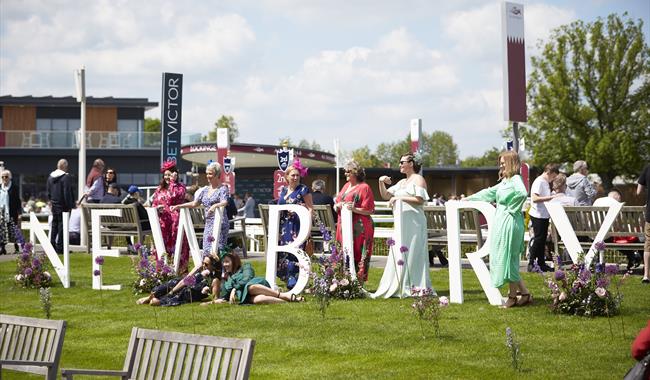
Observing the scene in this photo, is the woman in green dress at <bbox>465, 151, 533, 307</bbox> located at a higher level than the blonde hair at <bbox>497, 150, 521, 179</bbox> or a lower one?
lower

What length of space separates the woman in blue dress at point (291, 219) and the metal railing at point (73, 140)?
4464 cm

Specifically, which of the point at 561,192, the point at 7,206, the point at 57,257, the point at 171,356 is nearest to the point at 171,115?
the point at 7,206

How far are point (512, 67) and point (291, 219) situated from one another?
13.9 ft

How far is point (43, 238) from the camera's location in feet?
46.9

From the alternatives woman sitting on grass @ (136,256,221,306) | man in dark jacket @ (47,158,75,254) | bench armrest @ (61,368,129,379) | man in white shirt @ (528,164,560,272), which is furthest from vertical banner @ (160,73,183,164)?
bench armrest @ (61,368,129,379)

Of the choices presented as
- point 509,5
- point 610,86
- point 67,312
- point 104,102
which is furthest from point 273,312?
point 104,102

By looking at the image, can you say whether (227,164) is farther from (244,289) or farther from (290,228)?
(244,289)

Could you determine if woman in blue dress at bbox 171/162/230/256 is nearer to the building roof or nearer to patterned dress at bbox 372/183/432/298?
patterned dress at bbox 372/183/432/298

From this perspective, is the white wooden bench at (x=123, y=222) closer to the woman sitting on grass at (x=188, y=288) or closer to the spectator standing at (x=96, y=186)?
the spectator standing at (x=96, y=186)

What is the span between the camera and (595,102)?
165 ft

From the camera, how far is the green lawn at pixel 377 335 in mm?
7602

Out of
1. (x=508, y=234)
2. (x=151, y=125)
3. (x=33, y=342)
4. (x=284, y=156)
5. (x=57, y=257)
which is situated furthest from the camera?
(x=151, y=125)

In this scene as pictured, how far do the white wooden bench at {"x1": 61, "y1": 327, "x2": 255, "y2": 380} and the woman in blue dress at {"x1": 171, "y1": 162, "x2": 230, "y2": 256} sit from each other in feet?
23.9

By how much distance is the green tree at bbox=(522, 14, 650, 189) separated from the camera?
4881 cm
